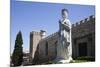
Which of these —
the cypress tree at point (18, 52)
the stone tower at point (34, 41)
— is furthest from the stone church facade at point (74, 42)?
the cypress tree at point (18, 52)

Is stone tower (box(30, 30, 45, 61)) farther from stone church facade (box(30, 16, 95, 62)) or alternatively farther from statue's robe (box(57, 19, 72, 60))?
statue's robe (box(57, 19, 72, 60))

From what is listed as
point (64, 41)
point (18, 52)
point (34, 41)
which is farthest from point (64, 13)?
point (18, 52)

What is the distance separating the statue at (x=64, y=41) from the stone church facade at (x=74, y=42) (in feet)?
0.18

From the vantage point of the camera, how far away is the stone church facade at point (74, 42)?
269 cm

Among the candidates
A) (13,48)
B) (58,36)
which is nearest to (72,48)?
(58,36)

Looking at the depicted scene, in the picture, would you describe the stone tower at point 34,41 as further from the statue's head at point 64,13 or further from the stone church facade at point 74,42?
the statue's head at point 64,13

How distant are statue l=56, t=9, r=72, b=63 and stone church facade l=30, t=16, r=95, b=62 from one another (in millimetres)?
53

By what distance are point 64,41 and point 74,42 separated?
0.14 meters

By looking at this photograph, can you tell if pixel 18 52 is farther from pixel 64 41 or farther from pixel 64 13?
pixel 64 13

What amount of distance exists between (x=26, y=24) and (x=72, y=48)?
0.69 m

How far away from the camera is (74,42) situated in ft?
9.39

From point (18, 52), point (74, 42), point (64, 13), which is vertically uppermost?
point (64, 13)

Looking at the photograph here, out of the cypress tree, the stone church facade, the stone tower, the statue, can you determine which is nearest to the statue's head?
the statue

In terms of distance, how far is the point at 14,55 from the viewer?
2.58 m
